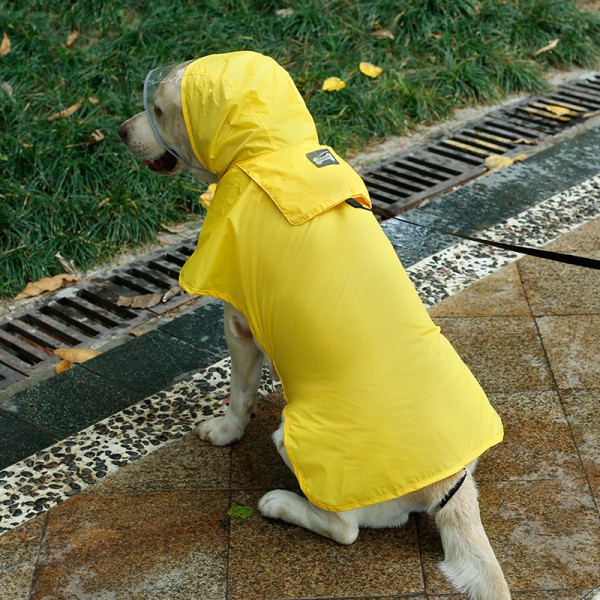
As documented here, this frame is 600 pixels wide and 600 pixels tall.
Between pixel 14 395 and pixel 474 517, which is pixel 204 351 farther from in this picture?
pixel 474 517

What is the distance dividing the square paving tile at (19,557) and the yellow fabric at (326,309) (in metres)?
0.97

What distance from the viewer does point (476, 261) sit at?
17.4 feet

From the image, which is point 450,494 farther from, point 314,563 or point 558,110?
point 558,110

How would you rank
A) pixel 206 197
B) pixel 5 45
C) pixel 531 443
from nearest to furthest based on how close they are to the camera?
1. pixel 531 443
2. pixel 206 197
3. pixel 5 45

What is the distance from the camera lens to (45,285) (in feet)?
17.5

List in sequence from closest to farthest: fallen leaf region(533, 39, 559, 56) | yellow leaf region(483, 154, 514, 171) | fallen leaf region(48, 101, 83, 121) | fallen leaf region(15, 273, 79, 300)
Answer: fallen leaf region(15, 273, 79, 300), yellow leaf region(483, 154, 514, 171), fallen leaf region(48, 101, 83, 121), fallen leaf region(533, 39, 559, 56)

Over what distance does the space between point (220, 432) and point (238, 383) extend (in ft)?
0.85

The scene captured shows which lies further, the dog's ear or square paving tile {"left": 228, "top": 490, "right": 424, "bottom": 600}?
the dog's ear

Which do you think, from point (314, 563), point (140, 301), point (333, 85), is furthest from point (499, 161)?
point (314, 563)

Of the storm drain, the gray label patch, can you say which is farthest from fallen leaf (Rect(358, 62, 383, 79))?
the gray label patch

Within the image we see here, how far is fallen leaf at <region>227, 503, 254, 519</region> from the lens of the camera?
11.7 ft

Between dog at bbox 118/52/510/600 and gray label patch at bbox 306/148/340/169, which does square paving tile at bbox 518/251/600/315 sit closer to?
dog at bbox 118/52/510/600

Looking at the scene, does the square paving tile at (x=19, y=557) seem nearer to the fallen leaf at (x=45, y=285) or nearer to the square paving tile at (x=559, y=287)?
the fallen leaf at (x=45, y=285)

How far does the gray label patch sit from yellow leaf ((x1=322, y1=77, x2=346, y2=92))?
3.89 meters
